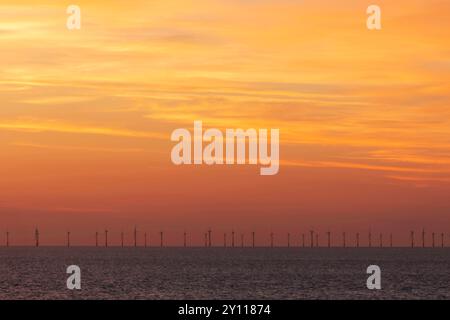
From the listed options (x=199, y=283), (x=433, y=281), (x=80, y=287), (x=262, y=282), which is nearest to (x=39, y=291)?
(x=80, y=287)

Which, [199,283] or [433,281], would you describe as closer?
[199,283]
